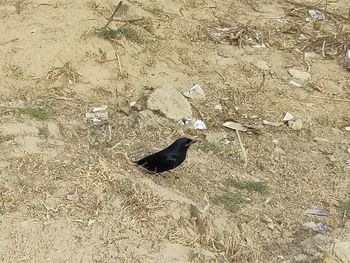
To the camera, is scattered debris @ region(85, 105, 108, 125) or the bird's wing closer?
the bird's wing

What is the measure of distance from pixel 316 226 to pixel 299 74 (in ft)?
7.22

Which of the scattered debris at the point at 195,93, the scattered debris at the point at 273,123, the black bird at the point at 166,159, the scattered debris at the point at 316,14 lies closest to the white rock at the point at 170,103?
the scattered debris at the point at 195,93

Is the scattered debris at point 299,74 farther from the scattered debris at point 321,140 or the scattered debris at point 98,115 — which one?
the scattered debris at point 98,115

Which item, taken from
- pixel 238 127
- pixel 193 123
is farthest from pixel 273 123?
pixel 193 123

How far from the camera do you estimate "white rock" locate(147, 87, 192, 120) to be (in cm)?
488

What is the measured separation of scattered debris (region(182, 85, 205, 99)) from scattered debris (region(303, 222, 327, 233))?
1740mm

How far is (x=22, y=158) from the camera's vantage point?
3.70m

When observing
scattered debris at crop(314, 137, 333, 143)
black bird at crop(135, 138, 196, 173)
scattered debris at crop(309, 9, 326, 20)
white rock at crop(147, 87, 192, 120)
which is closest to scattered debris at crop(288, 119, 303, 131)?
scattered debris at crop(314, 137, 333, 143)

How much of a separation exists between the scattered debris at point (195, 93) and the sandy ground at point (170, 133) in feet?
0.24

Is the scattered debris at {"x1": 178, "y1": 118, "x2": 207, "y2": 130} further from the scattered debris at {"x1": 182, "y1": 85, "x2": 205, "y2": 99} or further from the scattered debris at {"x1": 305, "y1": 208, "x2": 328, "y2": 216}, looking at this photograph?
the scattered debris at {"x1": 305, "y1": 208, "x2": 328, "y2": 216}

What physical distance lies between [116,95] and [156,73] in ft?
1.61

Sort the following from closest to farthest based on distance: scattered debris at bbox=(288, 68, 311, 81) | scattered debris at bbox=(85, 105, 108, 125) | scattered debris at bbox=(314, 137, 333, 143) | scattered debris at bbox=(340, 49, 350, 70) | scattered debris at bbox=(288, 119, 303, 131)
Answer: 1. scattered debris at bbox=(85, 105, 108, 125)
2. scattered debris at bbox=(314, 137, 333, 143)
3. scattered debris at bbox=(288, 119, 303, 131)
4. scattered debris at bbox=(288, 68, 311, 81)
5. scattered debris at bbox=(340, 49, 350, 70)

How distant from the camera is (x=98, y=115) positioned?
4.79 meters

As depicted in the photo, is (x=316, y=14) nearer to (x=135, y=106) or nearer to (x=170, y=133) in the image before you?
(x=135, y=106)
